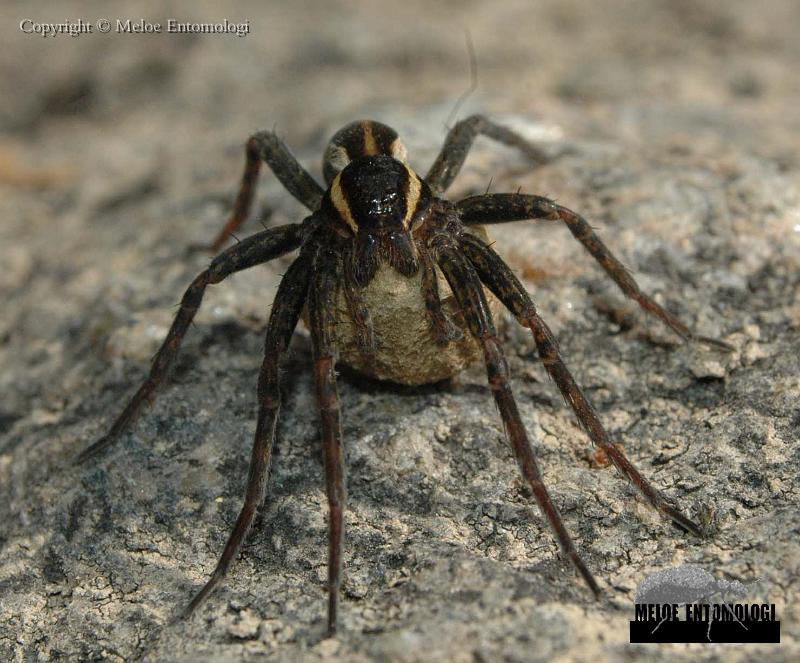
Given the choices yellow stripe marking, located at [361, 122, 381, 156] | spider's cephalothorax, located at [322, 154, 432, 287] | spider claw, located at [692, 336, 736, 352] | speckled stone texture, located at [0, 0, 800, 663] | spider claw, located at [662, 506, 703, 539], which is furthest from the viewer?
yellow stripe marking, located at [361, 122, 381, 156]

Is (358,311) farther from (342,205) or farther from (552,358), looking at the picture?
(552,358)

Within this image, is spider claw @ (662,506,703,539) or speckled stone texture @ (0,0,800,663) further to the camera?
spider claw @ (662,506,703,539)

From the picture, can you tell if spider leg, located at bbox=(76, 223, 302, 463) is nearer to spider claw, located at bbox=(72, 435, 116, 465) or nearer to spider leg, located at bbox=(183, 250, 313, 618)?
spider claw, located at bbox=(72, 435, 116, 465)

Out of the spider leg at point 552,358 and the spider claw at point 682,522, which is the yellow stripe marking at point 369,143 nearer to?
the spider leg at point 552,358

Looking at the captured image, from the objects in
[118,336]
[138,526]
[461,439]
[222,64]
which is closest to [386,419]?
[461,439]

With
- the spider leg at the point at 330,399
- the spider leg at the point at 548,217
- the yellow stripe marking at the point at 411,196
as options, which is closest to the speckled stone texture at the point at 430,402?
the spider leg at the point at 330,399

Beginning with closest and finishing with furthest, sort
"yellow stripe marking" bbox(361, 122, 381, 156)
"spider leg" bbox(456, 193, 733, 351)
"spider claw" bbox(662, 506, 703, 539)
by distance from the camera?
1. "spider claw" bbox(662, 506, 703, 539)
2. "spider leg" bbox(456, 193, 733, 351)
3. "yellow stripe marking" bbox(361, 122, 381, 156)

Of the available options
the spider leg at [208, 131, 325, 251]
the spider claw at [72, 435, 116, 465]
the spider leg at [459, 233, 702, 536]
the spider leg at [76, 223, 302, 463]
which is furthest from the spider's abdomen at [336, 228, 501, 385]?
the spider claw at [72, 435, 116, 465]
